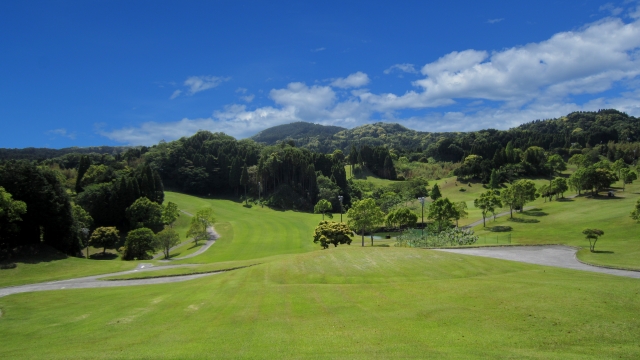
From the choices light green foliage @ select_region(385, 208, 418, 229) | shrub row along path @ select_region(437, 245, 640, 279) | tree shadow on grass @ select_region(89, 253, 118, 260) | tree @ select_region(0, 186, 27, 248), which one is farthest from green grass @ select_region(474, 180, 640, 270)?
tree shadow on grass @ select_region(89, 253, 118, 260)

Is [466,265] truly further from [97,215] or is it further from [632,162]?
[632,162]

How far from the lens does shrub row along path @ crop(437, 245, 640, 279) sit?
32.2m

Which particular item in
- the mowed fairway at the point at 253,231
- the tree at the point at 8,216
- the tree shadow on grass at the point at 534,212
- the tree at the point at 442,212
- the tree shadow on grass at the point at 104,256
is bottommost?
the tree shadow on grass at the point at 104,256

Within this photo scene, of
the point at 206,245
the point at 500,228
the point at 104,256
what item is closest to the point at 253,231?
the point at 206,245

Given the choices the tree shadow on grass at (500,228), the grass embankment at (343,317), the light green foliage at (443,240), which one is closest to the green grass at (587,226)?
the tree shadow on grass at (500,228)

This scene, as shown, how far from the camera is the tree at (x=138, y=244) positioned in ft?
171

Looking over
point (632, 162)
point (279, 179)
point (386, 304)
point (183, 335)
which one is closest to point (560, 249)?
point (386, 304)

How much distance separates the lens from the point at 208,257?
5197 cm

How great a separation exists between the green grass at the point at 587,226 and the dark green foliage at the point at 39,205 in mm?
55128

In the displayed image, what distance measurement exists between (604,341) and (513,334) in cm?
285

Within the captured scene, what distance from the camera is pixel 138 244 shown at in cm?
5231

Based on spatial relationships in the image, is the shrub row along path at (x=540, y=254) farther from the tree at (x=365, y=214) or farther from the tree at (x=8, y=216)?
the tree at (x=8, y=216)

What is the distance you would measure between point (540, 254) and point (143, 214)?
63.8m

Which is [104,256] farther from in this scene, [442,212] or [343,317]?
[442,212]
